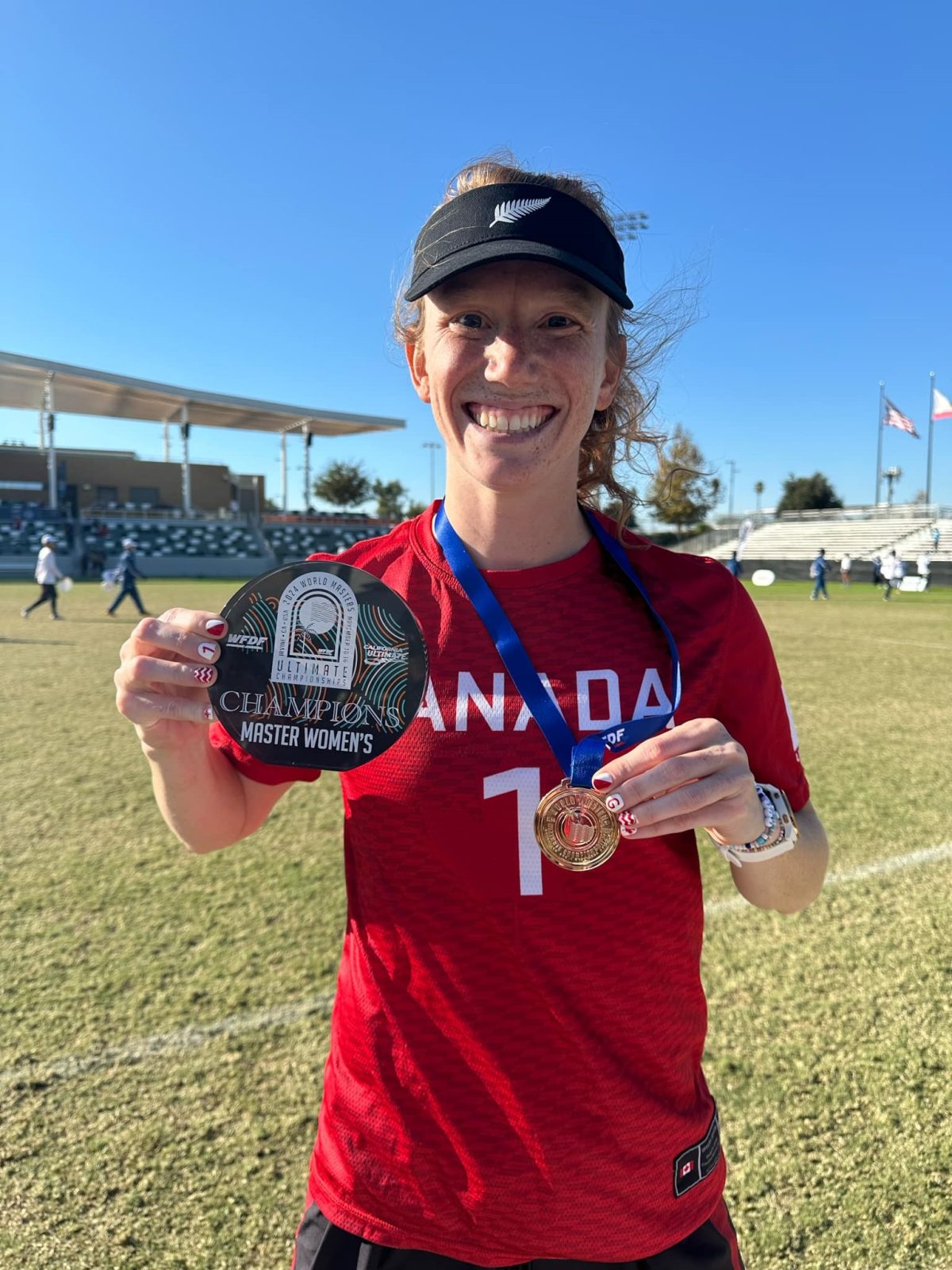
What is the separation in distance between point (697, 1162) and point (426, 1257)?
0.47 meters

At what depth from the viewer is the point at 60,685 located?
9.84m

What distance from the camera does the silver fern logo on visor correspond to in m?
1.38

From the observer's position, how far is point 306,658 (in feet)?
4.75

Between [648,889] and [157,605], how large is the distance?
22.0 metres

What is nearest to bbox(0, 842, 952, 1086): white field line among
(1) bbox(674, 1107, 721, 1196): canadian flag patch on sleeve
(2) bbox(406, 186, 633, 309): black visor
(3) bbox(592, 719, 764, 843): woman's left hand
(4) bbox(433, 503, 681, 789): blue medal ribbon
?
(1) bbox(674, 1107, 721, 1196): canadian flag patch on sleeve

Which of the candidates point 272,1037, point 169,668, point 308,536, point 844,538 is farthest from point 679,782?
point 844,538

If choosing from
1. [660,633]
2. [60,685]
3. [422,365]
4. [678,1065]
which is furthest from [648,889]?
[60,685]

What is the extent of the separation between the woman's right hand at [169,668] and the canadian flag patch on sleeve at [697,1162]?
108 cm

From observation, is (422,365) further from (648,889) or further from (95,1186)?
(95,1186)

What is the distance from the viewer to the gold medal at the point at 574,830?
1206 mm

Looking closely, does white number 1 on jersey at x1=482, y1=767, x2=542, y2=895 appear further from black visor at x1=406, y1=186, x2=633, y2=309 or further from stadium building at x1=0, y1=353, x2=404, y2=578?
stadium building at x1=0, y1=353, x2=404, y2=578

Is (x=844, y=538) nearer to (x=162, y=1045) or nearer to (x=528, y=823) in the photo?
(x=162, y=1045)

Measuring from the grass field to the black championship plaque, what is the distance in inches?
61.6

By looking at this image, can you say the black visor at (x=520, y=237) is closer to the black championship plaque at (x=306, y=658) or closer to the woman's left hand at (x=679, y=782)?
the black championship plaque at (x=306, y=658)
